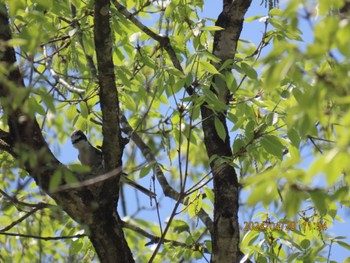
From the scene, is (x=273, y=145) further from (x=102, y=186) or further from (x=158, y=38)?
(x=158, y=38)

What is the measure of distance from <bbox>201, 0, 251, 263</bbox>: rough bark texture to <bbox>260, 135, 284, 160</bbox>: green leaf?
0.23 meters

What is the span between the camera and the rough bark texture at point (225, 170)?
3.61m

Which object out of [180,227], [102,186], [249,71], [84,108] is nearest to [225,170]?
[180,227]

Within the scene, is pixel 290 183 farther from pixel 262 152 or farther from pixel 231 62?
pixel 262 152

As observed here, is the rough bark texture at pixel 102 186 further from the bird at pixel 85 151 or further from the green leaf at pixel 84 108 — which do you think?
the bird at pixel 85 151

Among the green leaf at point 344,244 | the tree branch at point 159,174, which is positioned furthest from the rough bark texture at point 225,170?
the green leaf at point 344,244

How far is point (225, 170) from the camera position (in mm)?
3805

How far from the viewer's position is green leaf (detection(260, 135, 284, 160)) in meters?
3.39

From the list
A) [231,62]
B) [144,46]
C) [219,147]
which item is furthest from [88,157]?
[231,62]

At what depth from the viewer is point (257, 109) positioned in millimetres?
4324

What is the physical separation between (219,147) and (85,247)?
Answer: 103cm

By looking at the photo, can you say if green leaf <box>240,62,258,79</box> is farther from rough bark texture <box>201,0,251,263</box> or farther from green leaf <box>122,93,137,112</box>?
green leaf <box>122,93,137,112</box>

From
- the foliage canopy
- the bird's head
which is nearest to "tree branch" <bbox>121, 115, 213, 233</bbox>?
the foliage canopy

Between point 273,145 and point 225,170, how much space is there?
0.49 m
